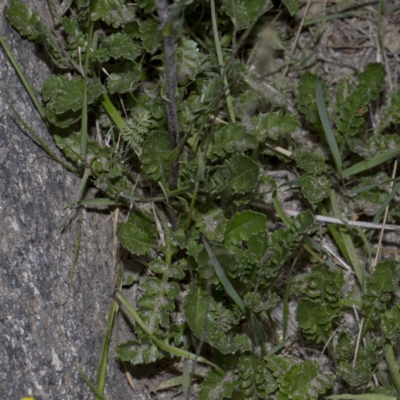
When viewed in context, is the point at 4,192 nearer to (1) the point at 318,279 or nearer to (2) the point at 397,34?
(1) the point at 318,279

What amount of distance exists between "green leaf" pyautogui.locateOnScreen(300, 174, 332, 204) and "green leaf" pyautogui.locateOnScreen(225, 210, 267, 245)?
30 cm

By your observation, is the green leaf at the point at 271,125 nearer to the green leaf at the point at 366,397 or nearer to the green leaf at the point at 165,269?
the green leaf at the point at 165,269

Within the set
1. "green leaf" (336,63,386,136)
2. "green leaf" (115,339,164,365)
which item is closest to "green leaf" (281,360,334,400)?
"green leaf" (115,339,164,365)

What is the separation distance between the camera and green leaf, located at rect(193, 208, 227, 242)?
265cm

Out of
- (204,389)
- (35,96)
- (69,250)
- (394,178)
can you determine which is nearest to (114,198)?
(69,250)

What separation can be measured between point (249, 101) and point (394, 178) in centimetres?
82

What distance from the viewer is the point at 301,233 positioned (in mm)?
2697

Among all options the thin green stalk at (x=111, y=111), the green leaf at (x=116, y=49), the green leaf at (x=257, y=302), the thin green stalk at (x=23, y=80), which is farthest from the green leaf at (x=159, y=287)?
the green leaf at (x=116, y=49)

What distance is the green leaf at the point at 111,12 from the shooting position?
2748 mm

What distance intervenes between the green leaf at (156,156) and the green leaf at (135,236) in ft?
0.74

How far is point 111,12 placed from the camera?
2.77 meters

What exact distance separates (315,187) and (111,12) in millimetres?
1245

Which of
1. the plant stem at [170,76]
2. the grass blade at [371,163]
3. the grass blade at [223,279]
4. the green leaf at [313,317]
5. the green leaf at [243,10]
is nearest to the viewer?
the plant stem at [170,76]

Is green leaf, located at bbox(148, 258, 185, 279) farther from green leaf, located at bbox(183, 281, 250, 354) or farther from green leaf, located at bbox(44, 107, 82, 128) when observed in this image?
green leaf, located at bbox(44, 107, 82, 128)
